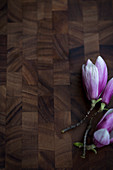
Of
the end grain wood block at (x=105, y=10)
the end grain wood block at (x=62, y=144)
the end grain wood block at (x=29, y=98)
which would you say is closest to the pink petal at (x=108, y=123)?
the end grain wood block at (x=62, y=144)

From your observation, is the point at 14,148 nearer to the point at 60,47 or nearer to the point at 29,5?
the point at 60,47

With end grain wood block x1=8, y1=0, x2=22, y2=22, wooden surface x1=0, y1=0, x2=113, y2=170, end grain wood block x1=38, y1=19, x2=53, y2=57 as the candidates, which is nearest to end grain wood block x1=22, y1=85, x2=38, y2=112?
wooden surface x1=0, y1=0, x2=113, y2=170

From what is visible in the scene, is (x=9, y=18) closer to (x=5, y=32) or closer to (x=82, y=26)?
(x=5, y=32)

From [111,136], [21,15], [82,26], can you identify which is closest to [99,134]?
[111,136]

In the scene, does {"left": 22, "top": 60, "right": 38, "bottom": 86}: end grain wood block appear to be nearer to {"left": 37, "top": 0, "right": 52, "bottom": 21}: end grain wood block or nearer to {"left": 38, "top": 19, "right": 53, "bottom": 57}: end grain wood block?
{"left": 38, "top": 19, "right": 53, "bottom": 57}: end grain wood block

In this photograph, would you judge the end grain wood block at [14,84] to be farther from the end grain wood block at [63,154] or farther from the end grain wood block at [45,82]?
the end grain wood block at [63,154]
